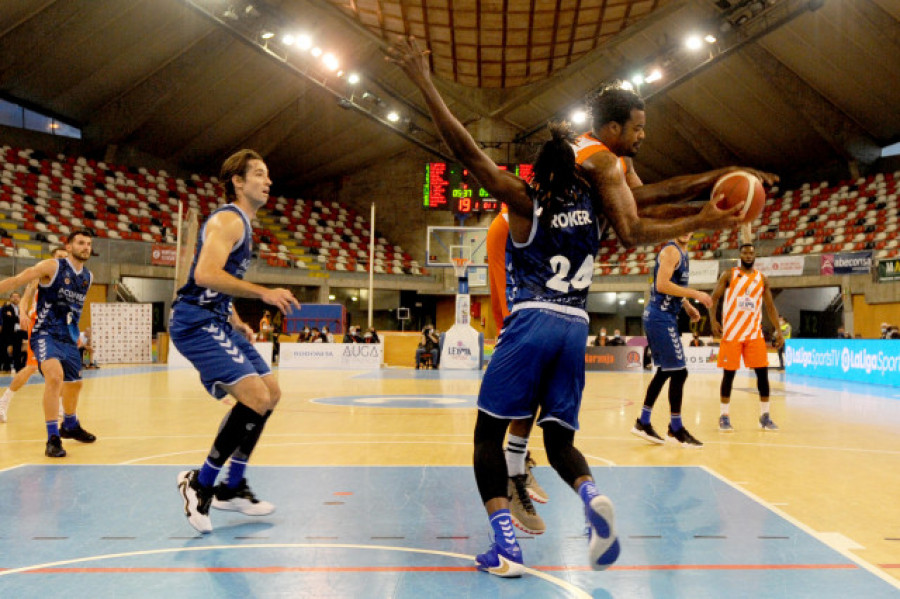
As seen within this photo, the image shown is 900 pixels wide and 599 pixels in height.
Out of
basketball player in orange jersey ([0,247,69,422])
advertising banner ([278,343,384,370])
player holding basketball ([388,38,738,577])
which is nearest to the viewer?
player holding basketball ([388,38,738,577])

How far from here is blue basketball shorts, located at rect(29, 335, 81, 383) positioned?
6.05 metres

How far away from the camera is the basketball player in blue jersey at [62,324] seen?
6016 mm

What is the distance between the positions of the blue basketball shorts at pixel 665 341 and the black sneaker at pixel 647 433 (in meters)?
0.58

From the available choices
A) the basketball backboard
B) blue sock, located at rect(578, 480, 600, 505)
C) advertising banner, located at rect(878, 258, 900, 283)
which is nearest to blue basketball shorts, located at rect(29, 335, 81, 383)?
blue sock, located at rect(578, 480, 600, 505)

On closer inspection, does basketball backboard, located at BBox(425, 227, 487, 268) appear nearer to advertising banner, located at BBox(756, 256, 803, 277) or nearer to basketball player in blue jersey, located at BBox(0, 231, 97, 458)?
advertising banner, located at BBox(756, 256, 803, 277)

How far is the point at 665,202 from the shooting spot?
2.73 meters

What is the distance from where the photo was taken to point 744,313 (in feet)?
24.9

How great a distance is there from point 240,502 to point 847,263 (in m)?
26.0

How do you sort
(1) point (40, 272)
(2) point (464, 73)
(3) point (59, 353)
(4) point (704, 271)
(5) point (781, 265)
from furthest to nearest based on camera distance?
(4) point (704, 271) → (5) point (781, 265) → (2) point (464, 73) → (3) point (59, 353) → (1) point (40, 272)

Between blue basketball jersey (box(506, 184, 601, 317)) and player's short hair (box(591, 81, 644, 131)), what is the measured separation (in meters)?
0.35

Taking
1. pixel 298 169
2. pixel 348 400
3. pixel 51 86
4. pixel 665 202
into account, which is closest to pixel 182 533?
pixel 665 202

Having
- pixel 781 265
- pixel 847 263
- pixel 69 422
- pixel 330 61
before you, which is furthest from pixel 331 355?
pixel 847 263

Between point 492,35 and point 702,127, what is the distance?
12388 millimetres

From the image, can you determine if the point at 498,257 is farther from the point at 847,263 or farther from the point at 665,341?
the point at 847,263
